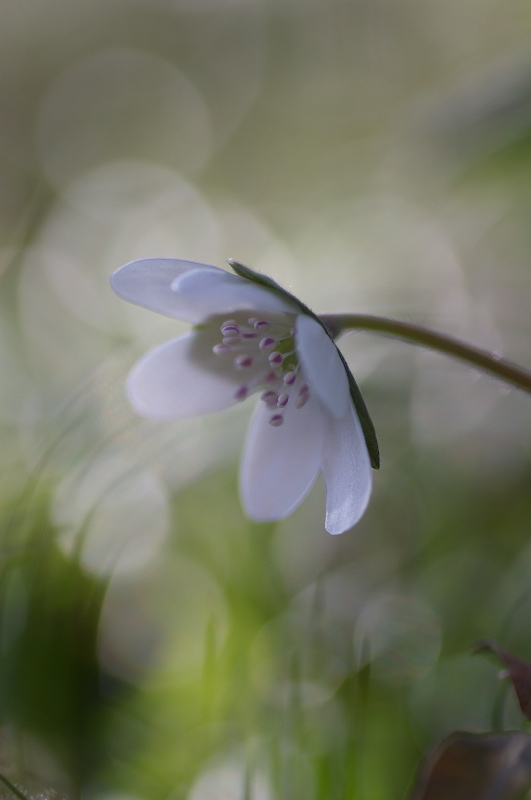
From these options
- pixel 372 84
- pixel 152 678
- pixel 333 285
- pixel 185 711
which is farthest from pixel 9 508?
pixel 372 84

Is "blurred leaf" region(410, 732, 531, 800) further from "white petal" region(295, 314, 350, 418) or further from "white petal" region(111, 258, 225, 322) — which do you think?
"white petal" region(111, 258, 225, 322)

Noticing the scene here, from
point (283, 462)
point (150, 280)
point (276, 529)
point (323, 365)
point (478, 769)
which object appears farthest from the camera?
point (276, 529)

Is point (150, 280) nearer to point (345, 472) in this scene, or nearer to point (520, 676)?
point (345, 472)

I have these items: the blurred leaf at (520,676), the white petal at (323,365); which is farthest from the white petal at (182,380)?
the blurred leaf at (520,676)

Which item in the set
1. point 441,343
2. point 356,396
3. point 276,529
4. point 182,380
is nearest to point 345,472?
point 356,396

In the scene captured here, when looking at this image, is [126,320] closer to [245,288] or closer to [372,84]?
[245,288]

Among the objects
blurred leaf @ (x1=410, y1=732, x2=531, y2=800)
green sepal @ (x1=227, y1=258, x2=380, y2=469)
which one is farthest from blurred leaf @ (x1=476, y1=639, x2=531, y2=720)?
green sepal @ (x1=227, y1=258, x2=380, y2=469)
